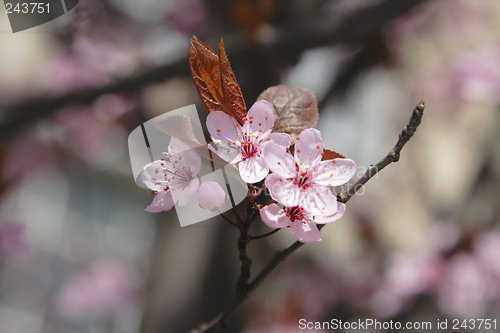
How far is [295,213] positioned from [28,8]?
1.21m

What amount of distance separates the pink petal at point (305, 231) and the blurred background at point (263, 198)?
0.93m

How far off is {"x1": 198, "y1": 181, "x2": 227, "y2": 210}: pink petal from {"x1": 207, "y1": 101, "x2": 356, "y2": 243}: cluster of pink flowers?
0.11 feet

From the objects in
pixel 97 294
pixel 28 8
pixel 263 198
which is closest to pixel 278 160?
pixel 263 198

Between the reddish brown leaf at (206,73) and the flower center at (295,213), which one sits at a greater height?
the reddish brown leaf at (206,73)

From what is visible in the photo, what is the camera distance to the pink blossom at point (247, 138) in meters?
0.35

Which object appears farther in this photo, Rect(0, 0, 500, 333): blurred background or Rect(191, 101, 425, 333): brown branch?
Rect(0, 0, 500, 333): blurred background

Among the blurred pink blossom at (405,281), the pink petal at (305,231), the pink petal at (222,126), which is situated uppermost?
the pink petal at (222,126)

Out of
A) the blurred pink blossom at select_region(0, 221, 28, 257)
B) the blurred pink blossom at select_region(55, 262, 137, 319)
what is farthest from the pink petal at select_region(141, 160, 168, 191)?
the blurred pink blossom at select_region(55, 262, 137, 319)

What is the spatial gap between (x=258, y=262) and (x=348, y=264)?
3.54 feet

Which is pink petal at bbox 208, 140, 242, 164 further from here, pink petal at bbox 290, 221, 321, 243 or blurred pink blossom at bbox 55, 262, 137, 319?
blurred pink blossom at bbox 55, 262, 137, 319

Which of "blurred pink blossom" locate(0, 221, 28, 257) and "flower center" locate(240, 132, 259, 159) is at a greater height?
"flower center" locate(240, 132, 259, 159)

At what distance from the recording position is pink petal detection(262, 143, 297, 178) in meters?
0.33

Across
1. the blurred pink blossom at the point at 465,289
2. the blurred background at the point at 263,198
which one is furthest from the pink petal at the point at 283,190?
the blurred pink blossom at the point at 465,289

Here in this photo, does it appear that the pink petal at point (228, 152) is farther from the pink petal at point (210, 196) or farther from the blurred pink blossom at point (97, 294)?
the blurred pink blossom at point (97, 294)
